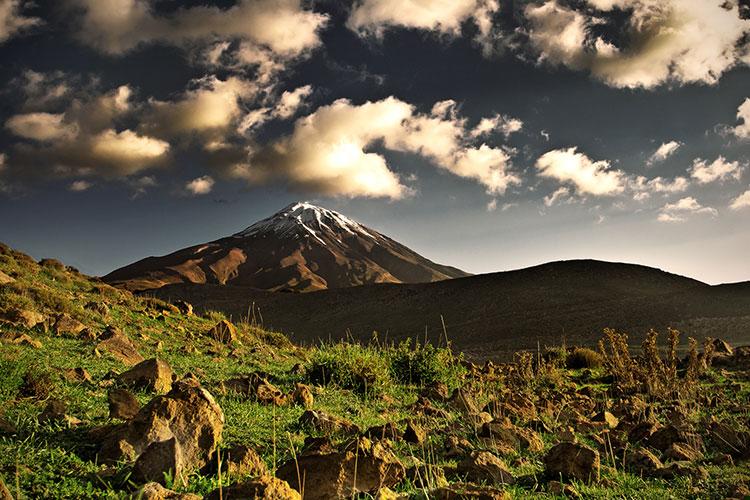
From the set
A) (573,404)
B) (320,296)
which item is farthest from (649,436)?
(320,296)

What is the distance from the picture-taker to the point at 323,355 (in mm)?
7828

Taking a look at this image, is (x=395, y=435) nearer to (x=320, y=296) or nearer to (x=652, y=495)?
(x=652, y=495)

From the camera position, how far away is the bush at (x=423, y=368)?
8.73 m

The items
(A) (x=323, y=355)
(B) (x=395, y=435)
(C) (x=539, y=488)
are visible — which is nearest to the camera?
(C) (x=539, y=488)

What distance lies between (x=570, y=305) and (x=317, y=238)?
114 metres

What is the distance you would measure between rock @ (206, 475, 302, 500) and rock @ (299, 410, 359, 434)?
2.12 meters

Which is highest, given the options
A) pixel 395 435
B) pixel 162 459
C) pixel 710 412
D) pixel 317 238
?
pixel 317 238

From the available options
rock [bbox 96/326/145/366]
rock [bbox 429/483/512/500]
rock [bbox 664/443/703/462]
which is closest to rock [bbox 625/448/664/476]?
rock [bbox 664/443/703/462]

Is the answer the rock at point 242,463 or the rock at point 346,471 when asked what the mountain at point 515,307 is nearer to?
the rock at point 242,463

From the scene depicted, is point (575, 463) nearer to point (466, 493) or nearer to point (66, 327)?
point (466, 493)

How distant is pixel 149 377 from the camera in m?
4.96

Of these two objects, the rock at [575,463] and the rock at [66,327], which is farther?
the rock at [66,327]

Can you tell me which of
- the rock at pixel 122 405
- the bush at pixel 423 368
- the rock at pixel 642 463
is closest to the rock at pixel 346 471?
the rock at pixel 122 405

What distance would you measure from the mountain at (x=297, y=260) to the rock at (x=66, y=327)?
7905cm
